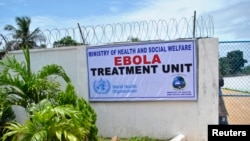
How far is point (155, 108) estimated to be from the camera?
7977 millimetres

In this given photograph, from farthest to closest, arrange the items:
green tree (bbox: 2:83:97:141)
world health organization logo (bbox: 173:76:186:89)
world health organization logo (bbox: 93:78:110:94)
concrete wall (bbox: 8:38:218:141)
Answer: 1. world health organization logo (bbox: 93:78:110:94)
2. world health organization logo (bbox: 173:76:186:89)
3. concrete wall (bbox: 8:38:218:141)
4. green tree (bbox: 2:83:97:141)

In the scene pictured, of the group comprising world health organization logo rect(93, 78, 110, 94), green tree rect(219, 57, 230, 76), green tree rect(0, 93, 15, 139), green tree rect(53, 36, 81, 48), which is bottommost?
green tree rect(0, 93, 15, 139)

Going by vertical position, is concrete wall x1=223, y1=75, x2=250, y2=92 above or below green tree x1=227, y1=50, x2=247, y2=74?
below

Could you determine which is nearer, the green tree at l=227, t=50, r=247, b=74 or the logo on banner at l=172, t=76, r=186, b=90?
the green tree at l=227, t=50, r=247, b=74

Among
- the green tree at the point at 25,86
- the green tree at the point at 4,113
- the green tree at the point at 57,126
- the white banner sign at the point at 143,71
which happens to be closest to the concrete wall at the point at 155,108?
the white banner sign at the point at 143,71

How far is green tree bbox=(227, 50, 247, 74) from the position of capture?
7477 mm

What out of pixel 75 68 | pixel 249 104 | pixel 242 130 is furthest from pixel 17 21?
pixel 242 130

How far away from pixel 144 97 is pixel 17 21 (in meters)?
25.1

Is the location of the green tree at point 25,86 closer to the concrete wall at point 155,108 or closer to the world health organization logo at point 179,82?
the concrete wall at point 155,108

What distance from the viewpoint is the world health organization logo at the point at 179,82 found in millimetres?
7629

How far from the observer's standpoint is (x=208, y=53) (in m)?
7.35

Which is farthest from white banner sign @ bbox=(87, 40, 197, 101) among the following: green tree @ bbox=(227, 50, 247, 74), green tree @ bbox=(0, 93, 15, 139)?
green tree @ bbox=(0, 93, 15, 139)

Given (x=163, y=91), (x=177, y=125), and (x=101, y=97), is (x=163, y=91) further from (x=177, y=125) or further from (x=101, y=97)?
(x=101, y=97)

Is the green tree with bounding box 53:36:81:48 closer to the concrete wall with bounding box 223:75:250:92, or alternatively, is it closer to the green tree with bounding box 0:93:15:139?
the green tree with bounding box 0:93:15:139
